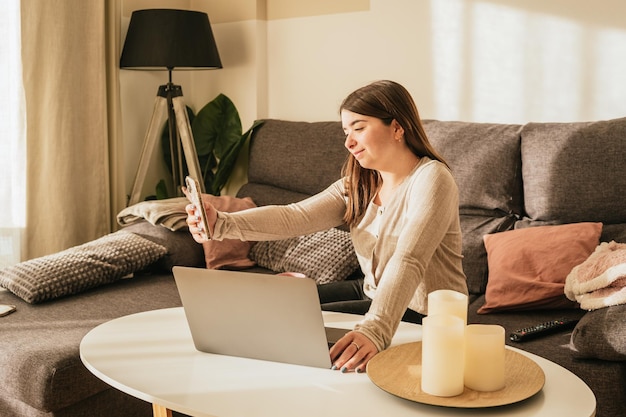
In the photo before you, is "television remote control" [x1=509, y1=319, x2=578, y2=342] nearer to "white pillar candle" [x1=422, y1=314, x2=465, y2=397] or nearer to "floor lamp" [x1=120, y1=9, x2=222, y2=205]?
"white pillar candle" [x1=422, y1=314, x2=465, y2=397]

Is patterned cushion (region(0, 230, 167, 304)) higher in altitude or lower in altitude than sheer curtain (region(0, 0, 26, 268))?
lower

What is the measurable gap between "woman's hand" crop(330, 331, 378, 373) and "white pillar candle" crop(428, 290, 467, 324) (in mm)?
153

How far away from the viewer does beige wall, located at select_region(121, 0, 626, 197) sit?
2914 millimetres

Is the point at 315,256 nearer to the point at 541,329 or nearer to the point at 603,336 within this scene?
the point at 541,329

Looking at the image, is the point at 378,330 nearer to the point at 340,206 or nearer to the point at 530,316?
the point at 340,206

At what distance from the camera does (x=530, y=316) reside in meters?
2.39

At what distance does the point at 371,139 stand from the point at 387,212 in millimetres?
196

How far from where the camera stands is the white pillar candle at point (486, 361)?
1.29 m

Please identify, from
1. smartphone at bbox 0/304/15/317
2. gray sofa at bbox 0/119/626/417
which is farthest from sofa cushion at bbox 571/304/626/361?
smartphone at bbox 0/304/15/317

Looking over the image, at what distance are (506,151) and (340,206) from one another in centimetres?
79

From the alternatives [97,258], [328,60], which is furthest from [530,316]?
[328,60]

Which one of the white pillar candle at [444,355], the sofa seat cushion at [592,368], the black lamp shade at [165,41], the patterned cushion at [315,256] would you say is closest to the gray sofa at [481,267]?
the sofa seat cushion at [592,368]

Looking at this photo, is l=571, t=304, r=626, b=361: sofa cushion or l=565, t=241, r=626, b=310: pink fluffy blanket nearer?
l=571, t=304, r=626, b=361: sofa cushion

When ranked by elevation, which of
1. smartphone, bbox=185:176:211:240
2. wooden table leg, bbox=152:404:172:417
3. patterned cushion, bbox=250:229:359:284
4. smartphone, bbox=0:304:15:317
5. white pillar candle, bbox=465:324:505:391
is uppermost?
smartphone, bbox=185:176:211:240
